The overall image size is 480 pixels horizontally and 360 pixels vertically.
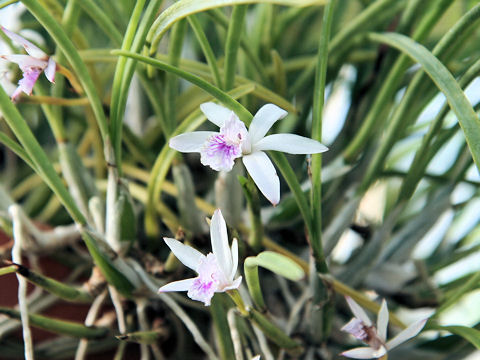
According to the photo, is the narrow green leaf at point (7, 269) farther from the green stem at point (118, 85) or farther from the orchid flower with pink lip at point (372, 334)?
the orchid flower with pink lip at point (372, 334)

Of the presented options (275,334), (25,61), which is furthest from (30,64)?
(275,334)

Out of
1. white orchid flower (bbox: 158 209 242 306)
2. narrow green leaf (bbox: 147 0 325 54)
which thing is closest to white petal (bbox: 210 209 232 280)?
white orchid flower (bbox: 158 209 242 306)

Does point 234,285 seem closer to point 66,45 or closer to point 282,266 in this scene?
point 282,266

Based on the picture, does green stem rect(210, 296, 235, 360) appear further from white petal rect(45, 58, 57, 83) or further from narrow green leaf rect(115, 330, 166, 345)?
white petal rect(45, 58, 57, 83)

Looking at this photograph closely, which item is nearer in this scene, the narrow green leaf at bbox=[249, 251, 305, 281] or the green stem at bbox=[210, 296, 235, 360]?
the narrow green leaf at bbox=[249, 251, 305, 281]

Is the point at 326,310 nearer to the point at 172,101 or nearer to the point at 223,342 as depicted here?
the point at 223,342

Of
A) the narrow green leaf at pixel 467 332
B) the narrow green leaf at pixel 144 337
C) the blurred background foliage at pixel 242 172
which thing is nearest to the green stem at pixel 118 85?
the blurred background foliage at pixel 242 172
